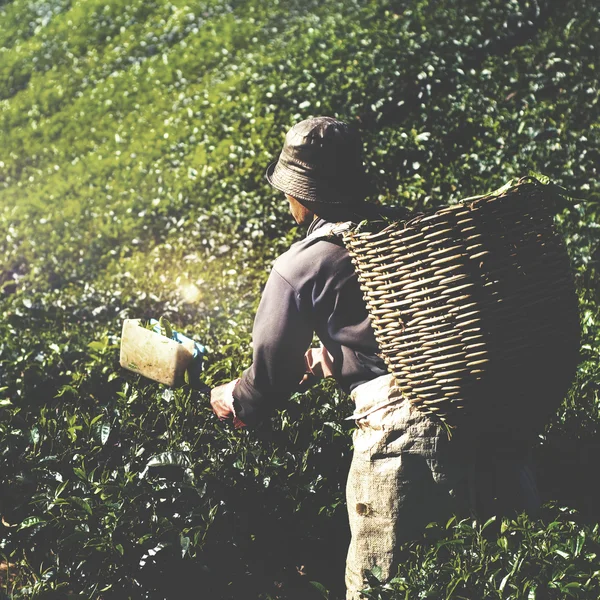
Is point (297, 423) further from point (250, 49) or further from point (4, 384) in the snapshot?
point (250, 49)

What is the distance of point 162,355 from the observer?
3.62 m

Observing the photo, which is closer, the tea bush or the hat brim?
the hat brim

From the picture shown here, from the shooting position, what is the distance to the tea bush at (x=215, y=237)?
2.98 m

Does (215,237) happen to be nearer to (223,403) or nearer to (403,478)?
(223,403)

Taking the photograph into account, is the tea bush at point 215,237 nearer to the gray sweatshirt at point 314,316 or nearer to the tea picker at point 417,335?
the tea picker at point 417,335

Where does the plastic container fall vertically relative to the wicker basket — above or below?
below

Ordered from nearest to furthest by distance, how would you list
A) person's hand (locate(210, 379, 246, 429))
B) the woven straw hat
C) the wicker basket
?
the wicker basket → the woven straw hat → person's hand (locate(210, 379, 246, 429))

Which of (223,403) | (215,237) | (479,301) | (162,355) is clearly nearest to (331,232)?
(479,301)

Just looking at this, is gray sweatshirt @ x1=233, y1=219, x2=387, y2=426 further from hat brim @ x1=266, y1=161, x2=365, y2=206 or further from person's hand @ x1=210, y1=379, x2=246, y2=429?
person's hand @ x1=210, y1=379, x2=246, y2=429

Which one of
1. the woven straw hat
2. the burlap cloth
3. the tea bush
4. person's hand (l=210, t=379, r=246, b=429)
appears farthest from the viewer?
person's hand (l=210, t=379, r=246, b=429)

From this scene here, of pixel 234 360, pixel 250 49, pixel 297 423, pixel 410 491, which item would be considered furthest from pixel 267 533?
pixel 250 49

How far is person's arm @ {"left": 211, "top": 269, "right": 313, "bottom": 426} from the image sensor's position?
275cm

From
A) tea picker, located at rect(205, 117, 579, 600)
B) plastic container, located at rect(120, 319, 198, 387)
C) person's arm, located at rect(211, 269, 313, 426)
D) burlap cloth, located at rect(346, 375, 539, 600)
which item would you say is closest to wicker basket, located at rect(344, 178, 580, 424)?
tea picker, located at rect(205, 117, 579, 600)

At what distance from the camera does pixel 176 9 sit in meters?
10.2
